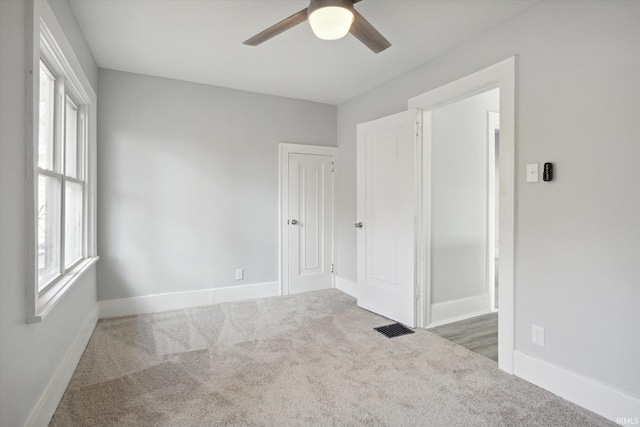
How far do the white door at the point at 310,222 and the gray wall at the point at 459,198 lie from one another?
5.27ft

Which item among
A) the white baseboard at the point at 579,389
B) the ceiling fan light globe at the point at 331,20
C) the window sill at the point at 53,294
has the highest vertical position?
the ceiling fan light globe at the point at 331,20

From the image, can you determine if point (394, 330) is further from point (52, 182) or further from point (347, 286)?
point (52, 182)

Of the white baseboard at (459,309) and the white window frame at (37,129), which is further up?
the white window frame at (37,129)

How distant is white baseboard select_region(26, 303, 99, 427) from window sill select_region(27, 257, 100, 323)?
45 centimetres

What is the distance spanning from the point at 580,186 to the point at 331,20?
1735mm

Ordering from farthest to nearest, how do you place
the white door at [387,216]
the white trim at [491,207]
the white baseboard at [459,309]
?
the white trim at [491,207], the white baseboard at [459,309], the white door at [387,216]

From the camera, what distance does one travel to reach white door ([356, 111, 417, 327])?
3.10 m

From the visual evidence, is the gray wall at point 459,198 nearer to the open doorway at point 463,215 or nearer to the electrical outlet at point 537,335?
the open doorway at point 463,215

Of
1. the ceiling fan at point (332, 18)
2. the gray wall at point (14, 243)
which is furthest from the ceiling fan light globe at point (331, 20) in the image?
the gray wall at point (14, 243)

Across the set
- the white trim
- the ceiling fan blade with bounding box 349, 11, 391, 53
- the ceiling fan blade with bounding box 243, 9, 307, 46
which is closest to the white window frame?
the ceiling fan blade with bounding box 243, 9, 307, 46

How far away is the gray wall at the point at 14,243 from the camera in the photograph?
125 cm

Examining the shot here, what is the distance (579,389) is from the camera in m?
1.91

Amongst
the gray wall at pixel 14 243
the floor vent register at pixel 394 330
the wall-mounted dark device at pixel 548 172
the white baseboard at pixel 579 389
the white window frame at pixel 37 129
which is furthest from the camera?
the floor vent register at pixel 394 330

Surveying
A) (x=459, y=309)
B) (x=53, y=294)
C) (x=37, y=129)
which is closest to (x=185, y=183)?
(x=53, y=294)
